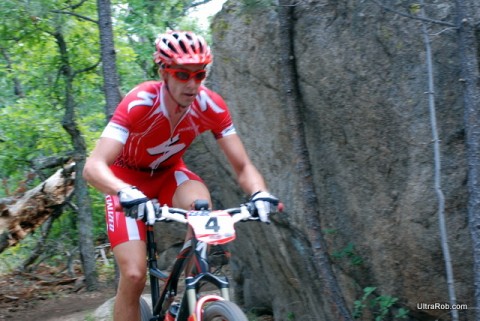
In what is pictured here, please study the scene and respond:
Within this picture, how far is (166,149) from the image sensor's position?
473cm

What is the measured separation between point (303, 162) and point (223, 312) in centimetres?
182

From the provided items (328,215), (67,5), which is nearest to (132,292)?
(328,215)

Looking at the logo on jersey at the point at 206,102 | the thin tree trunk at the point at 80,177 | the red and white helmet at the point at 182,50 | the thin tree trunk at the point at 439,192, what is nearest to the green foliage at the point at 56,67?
the thin tree trunk at the point at 80,177

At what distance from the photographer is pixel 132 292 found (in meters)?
4.43

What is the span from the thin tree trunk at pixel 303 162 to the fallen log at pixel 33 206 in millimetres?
6647

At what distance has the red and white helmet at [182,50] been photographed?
13.3 feet

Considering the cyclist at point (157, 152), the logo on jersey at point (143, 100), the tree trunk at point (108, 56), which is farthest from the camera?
the tree trunk at point (108, 56)

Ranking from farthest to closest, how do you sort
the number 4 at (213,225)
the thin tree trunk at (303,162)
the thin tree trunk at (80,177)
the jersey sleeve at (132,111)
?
1. the thin tree trunk at (80,177)
2. the thin tree trunk at (303,162)
3. the jersey sleeve at (132,111)
4. the number 4 at (213,225)

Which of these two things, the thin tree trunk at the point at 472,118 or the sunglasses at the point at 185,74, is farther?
the sunglasses at the point at 185,74

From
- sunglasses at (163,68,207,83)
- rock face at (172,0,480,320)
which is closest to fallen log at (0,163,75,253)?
rock face at (172,0,480,320)

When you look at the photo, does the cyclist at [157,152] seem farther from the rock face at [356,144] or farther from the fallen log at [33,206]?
the fallen log at [33,206]

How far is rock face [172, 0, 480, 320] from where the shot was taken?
4.24 m

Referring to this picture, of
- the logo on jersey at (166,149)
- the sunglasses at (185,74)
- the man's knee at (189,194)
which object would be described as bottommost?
the man's knee at (189,194)

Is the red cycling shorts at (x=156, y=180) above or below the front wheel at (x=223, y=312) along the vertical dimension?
above
